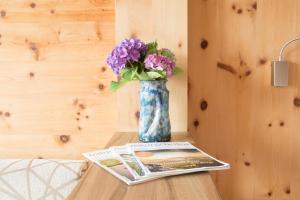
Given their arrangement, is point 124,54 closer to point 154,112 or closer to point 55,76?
point 154,112

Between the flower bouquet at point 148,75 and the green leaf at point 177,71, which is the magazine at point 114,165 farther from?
the green leaf at point 177,71

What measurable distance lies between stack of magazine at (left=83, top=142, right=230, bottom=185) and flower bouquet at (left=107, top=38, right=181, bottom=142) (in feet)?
0.30

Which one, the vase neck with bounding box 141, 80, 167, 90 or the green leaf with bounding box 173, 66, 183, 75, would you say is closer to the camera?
the vase neck with bounding box 141, 80, 167, 90

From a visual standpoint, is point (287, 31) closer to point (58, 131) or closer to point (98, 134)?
point (98, 134)

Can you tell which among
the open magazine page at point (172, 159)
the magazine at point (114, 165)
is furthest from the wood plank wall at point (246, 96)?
the magazine at point (114, 165)

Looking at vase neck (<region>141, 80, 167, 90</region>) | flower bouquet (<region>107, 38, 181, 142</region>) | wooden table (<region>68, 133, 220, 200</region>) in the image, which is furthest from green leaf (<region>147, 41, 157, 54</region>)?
wooden table (<region>68, 133, 220, 200</region>)

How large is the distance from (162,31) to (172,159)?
0.61m

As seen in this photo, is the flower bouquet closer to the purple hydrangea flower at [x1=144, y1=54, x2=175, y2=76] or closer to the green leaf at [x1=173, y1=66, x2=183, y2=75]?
the purple hydrangea flower at [x1=144, y1=54, x2=175, y2=76]

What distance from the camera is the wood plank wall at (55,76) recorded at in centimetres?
155

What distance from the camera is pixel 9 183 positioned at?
1358 millimetres

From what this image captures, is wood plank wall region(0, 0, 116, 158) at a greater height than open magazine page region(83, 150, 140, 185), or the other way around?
wood plank wall region(0, 0, 116, 158)

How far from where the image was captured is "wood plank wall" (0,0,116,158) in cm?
155

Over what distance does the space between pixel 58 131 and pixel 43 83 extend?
24 cm

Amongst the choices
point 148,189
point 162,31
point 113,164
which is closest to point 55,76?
point 162,31
